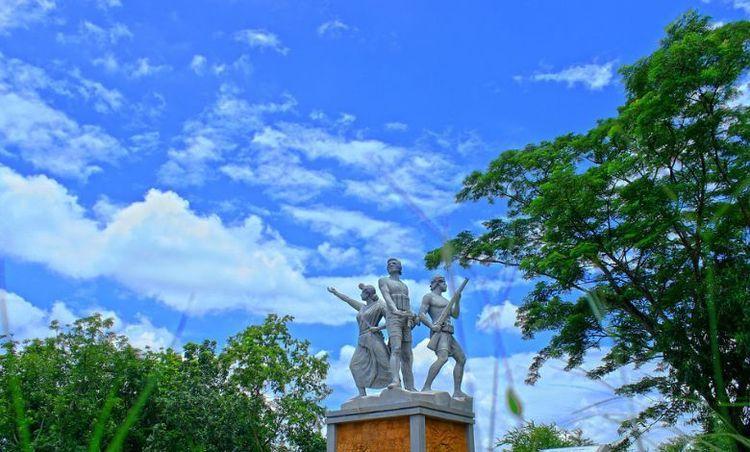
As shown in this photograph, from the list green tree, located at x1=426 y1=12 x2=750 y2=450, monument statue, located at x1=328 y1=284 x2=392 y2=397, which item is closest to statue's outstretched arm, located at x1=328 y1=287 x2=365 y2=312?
monument statue, located at x1=328 y1=284 x2=392 y2=397

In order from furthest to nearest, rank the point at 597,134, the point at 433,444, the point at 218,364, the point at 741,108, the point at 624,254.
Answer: the point at 218,364, the point at 597,134, the point at 624,254, the point at 741,108, the point at 433,444

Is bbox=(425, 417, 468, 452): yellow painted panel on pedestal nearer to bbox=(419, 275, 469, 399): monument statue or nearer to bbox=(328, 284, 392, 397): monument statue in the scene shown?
bbox=(419, 275, 469, 399): monument statue

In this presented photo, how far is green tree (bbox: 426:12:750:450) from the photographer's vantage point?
14.2 m

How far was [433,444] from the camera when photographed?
1117 cm

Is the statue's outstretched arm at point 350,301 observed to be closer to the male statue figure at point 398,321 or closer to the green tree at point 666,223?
the male statue figure at point 398,321

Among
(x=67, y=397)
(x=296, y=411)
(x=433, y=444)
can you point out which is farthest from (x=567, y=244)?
(x=67, y=397)

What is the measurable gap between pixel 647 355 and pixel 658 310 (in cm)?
102

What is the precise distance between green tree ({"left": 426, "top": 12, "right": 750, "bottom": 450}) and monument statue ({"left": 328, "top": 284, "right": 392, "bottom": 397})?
4.56 m

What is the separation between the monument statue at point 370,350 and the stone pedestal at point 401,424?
0.50m

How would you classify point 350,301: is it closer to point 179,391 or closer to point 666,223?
point 666,223

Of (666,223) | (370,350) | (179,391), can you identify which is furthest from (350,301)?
(179,391)

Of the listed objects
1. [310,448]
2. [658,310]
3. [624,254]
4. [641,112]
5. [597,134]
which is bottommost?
[310,448]

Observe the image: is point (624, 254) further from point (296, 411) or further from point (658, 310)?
point (296, 411)

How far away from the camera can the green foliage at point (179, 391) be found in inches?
770
